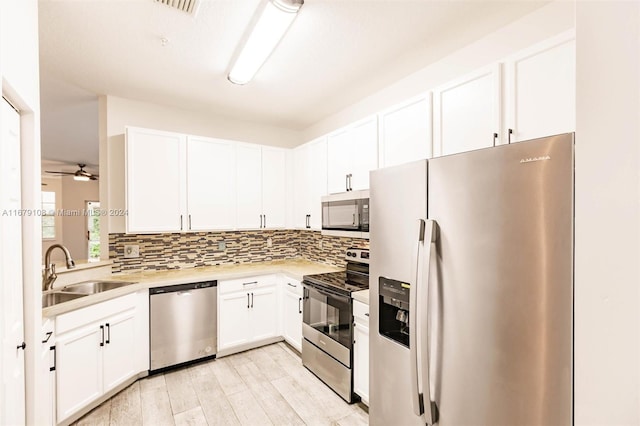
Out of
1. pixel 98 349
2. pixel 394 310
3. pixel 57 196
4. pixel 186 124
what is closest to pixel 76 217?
pixel 57 196

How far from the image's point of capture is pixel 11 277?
127cm

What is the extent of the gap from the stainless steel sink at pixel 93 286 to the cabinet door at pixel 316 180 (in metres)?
1.84

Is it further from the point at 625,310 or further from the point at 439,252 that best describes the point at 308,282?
the point at 625,310

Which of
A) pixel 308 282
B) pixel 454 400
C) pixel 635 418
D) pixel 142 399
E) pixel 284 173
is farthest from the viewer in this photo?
pixel 284 173

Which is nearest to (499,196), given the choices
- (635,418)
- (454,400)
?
(635,418)

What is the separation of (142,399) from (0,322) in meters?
1.80

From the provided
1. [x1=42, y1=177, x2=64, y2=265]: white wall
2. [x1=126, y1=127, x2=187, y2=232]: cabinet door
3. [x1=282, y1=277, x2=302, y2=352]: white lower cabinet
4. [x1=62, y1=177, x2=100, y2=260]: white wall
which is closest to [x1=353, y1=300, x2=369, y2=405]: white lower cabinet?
[x1=282, y1=277, x2=302, y2=352]: white lower cabinet

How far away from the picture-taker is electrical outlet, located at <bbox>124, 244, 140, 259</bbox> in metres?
3.13

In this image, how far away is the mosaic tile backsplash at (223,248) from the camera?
3176mm

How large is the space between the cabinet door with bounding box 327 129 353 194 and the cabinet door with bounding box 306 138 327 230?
0.10m

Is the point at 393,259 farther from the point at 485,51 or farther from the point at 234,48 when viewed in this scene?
the point at 234,48

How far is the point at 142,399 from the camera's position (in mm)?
2422

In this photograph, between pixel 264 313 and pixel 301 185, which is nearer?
pixel 264 313

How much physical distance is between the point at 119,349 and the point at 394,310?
224 centimetres
